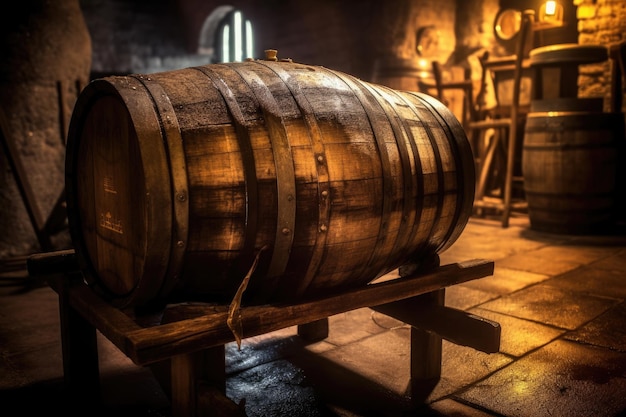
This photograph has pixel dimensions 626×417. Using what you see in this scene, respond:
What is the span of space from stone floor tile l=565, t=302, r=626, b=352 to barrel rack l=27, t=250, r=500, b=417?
100cm

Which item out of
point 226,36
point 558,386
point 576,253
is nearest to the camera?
point 558,386

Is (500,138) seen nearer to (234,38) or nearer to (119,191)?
(119,191)

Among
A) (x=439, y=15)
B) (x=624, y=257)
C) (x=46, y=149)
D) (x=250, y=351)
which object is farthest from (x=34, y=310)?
(x=439, y=15)

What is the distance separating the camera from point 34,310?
3.60 metres

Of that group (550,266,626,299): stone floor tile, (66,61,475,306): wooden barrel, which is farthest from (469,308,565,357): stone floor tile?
(66,61,475,306): wooden barrel

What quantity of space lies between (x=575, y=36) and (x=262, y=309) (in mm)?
9702

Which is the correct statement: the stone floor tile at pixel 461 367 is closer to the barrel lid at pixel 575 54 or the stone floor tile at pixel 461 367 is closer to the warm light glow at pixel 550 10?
the barrel lid at pixel 575 54

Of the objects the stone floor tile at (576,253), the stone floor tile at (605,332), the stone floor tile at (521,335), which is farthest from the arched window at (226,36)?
the stone floor tile at (605,332)

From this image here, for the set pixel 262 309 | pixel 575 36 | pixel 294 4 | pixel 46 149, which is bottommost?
pixel 262 309

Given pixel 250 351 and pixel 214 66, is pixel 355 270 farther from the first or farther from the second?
pixel 250 351

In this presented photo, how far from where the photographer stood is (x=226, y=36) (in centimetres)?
1260

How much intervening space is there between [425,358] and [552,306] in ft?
5.14

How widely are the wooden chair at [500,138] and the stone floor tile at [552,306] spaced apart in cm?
294

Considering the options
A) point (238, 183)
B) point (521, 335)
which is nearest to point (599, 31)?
point (521, 335)
